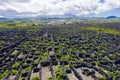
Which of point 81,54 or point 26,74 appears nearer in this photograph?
point 26,74

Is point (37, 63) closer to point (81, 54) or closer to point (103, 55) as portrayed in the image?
point (81, 54)

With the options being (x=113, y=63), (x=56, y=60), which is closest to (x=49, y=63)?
(x=56, y=60)

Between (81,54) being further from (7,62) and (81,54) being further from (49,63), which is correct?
(7,62)

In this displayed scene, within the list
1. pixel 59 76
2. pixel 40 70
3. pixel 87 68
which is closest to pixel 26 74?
pixel 40 70

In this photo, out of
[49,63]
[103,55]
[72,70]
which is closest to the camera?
[72,70]

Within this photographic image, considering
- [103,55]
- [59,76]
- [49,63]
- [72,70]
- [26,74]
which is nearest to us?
[59,76]

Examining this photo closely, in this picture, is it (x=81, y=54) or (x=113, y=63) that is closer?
(x=113, y=63)

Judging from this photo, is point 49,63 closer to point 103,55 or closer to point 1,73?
point 1,73

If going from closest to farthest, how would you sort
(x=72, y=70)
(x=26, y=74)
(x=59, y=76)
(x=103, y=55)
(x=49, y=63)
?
(x=59, y=76) → (x=26, y=74) → (x=72, y=70) → (x=49, y=63) → (x=103, y=55)
